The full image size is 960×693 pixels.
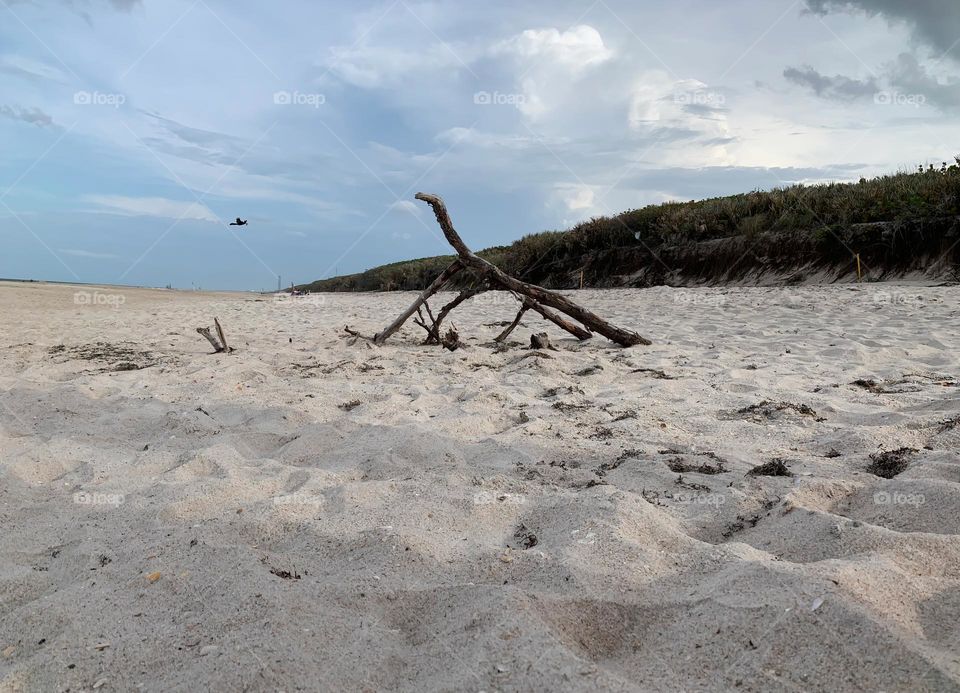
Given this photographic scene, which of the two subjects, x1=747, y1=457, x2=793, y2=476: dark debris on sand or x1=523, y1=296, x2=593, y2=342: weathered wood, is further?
x1=523, y1=296, x2=593, y2=342: weathered wood

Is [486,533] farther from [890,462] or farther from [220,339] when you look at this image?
[220,339]

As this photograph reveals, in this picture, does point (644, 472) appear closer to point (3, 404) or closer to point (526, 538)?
point (526, 538)

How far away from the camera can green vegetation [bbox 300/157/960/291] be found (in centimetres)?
1179

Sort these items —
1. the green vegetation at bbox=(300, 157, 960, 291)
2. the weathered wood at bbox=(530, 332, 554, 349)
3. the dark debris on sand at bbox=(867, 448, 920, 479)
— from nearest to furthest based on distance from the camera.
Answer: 1. the dark debris on sand at bbox=(867, 448, 920, 479)
2. the weathered wood at bbox=(530, 332, 554, 349)
3. the green vegetation at bbox=(300, 157, 960, 291)

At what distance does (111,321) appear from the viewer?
35.0 ft

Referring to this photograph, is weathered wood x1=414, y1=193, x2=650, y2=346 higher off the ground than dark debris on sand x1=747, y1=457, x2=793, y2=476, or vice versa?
weathered wood x1=414, y1=193, x2=650, y2=346

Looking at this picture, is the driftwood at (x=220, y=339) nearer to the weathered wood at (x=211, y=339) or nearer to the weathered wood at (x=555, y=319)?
the weathered wood at (x=211, y=339)

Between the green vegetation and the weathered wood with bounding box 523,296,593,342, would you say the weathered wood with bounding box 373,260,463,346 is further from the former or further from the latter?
the green vegetation

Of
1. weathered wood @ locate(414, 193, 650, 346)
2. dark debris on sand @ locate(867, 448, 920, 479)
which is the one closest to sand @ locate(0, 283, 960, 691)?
dark debris on sand @ locate(867, 448, 920, 479)

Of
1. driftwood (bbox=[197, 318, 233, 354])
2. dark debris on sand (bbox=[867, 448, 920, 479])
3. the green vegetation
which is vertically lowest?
dark debris on sand (bbox=[867, 448, 920, 479])

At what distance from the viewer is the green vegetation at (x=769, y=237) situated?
1179 centimetres

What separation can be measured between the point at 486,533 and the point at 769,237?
46.5 ft

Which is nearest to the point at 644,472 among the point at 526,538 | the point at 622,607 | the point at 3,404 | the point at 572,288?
the point at 526,538

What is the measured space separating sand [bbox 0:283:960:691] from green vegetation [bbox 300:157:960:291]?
27.7 feet
